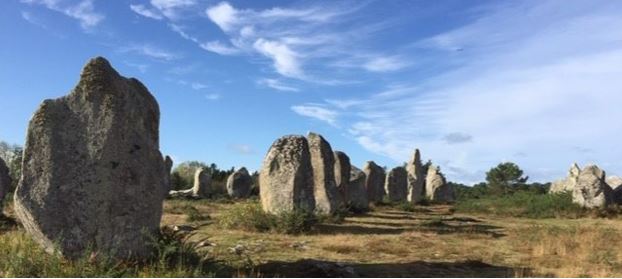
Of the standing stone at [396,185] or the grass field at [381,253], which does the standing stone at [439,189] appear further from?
the grass field at [381,253]

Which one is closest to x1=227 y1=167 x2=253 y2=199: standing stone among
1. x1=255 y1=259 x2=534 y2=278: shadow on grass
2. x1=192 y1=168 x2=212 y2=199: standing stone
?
x1=192 y1=168 x2=212 y2=199: standing stone

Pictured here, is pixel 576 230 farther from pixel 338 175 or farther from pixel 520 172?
pixel 520 172

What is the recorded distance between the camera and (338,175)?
26.1 meters

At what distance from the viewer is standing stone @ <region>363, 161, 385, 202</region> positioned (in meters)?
35.5

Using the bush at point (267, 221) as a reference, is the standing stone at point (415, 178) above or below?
above

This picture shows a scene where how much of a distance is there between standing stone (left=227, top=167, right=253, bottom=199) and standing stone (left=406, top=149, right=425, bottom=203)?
35.0ft

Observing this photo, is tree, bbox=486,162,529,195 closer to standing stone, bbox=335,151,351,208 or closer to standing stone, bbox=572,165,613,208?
standing stone, bbox=572,165,613,208

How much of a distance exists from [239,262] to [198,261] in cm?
128

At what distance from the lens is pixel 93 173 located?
930 centimetres

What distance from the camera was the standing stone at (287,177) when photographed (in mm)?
18906

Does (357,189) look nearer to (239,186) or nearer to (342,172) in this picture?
(342,172)

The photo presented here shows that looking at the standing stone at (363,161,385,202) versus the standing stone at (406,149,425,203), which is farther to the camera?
the standing stone at (406,149,425,203)

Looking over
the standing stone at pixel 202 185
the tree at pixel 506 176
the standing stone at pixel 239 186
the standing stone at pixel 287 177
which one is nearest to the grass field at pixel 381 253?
the standing stone at pixel 287 177

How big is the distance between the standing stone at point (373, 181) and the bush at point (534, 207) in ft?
16.1
